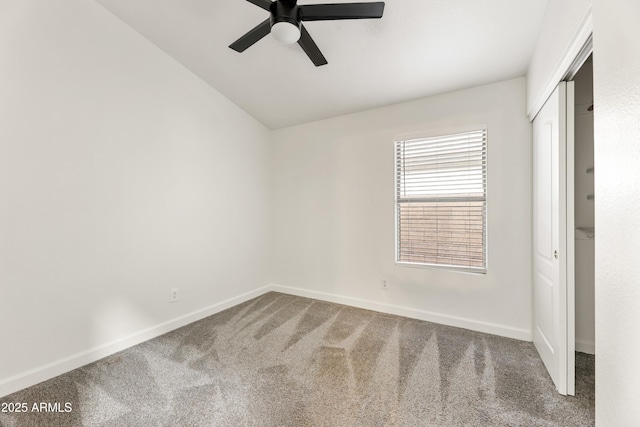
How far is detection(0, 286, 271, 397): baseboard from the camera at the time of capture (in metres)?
1.78

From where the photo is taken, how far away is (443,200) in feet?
9.43

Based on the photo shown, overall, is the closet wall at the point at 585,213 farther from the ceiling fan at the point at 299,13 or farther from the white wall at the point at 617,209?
the ceiling fan at the point at 299,13

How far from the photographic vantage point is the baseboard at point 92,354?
1.78 meters

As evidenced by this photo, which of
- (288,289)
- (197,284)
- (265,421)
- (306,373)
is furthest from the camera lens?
(288,289)

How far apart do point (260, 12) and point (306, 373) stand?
276 centimetres

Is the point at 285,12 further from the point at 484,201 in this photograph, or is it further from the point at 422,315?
the point at 422,315

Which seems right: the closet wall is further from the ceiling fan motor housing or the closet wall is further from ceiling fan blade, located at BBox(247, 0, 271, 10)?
ceiling fan blade, located at BBox(247, 0, 271, 10)

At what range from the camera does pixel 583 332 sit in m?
2.26


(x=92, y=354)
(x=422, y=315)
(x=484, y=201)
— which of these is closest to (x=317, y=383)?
(x=422, y=315)

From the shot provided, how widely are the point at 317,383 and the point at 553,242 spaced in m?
1.87

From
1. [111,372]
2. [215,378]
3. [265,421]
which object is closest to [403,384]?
[265,421]

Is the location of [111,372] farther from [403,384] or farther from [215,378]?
[403,384]

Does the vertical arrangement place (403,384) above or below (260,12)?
below

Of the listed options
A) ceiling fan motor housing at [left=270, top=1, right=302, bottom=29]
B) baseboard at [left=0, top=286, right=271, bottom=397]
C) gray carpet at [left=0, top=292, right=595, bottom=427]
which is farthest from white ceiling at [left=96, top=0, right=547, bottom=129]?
baseboard at [left=0, top=286, right=271, bottom=397]
